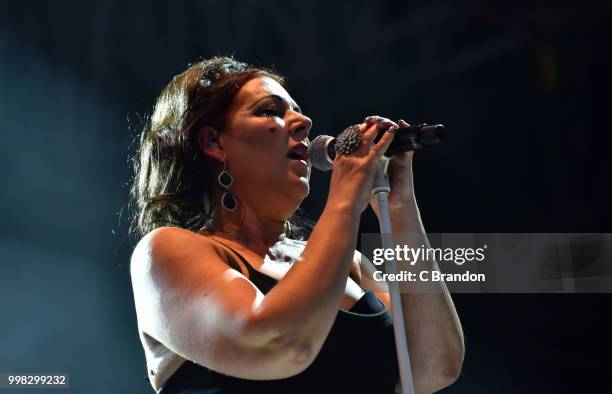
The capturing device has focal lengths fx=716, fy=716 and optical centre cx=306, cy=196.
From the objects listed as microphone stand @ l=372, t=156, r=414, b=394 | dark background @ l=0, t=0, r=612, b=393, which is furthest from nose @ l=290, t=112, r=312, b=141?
dark background @ l=0, t=0, r=612, b=393

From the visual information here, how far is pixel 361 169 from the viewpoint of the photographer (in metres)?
1.11

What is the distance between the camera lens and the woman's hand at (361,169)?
1100 millimetres

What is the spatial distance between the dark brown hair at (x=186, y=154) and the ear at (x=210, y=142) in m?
0.01

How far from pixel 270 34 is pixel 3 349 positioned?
5.28 feet

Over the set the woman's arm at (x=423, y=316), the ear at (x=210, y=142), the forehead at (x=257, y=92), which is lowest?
the woman's arm at (x=423, y=316)

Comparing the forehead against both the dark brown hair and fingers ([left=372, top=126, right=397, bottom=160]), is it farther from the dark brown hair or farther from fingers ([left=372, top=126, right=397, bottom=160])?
fingers ([left=372, top=126, right=397, bottom=160])

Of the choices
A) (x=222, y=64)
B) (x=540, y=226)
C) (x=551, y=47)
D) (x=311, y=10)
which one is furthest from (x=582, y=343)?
(x=222, y=64)

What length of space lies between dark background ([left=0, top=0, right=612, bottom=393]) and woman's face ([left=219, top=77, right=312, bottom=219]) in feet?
4.41

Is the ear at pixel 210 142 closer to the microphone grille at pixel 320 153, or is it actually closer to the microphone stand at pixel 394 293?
the microphone grille at pixel 320 153

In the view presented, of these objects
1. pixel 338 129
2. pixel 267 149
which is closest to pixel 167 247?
pixel 267 149

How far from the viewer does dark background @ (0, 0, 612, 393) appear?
2703 millimetres

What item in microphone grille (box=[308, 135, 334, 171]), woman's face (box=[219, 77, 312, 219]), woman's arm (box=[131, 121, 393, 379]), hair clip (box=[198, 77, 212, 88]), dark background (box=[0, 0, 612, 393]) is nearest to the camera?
woman's arm (box=[131, 121, 393, 379])

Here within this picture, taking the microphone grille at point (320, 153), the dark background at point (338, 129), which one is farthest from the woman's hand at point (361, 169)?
the dark background at point (338, 129)

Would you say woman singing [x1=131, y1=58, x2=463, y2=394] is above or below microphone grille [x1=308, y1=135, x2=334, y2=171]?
below
